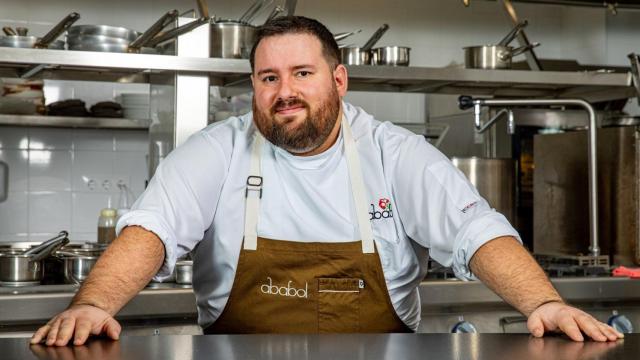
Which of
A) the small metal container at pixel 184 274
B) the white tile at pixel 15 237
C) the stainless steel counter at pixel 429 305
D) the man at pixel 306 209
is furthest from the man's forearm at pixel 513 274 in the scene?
the white tile at pixel 15 237

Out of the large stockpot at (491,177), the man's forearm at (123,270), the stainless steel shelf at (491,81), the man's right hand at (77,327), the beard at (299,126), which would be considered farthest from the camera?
the large stockpot at (491,177)

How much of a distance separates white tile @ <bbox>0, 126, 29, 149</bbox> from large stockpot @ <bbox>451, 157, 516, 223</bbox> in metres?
2.89

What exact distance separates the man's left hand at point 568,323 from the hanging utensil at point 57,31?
5.79 ft

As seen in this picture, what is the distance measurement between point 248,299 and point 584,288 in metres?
1.45

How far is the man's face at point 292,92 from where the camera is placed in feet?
6.61

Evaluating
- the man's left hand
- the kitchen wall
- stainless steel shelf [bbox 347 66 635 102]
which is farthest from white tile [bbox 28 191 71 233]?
the man's left hand

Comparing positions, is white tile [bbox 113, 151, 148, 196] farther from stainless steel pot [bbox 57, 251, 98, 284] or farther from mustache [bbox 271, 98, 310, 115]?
mustache [bbox 271, 98, 310, 115]

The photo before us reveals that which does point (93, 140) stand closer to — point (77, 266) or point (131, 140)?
point (131, 140)

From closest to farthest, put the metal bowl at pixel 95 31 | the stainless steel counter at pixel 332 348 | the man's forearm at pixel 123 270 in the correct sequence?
the stainless steel counter at pixel 332 348, the man's forearm at pixel 123 270, the metal bowl at pixel 95 31

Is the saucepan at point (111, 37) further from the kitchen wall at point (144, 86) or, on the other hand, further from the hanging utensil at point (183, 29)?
the kitchen wall at point (144, 86)

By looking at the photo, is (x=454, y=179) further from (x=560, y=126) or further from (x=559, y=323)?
(x=560, y=126)

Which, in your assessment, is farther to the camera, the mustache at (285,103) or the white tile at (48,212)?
the white tile at (48,212)

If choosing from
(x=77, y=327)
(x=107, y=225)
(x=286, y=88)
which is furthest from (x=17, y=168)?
(x=77, y=327)

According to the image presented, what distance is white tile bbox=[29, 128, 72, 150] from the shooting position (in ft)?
17.4
